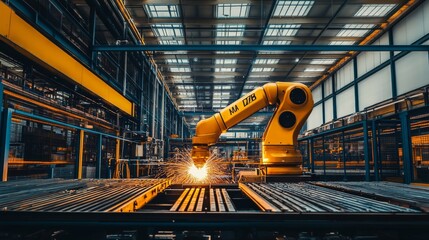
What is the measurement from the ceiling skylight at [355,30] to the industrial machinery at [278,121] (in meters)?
8.04

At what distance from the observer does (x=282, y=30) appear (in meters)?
11.2

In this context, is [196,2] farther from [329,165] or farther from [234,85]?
[329,165]

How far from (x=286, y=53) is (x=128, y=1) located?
718cm

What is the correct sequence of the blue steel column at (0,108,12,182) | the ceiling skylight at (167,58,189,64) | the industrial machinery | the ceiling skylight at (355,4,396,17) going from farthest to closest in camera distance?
the ceiling skylight at (167,58,189,64), the ceiling skylight at (355,4,396,17), the industrial machinery, the blue steel column at (0,108,12,182)

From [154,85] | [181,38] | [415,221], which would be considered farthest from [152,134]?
[415,221]

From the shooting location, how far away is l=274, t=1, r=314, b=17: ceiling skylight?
9.35 m

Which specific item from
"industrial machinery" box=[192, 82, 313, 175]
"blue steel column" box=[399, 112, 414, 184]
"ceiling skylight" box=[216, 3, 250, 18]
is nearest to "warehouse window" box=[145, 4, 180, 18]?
"ceiling skylight" box=[216, 3, 250, 18]

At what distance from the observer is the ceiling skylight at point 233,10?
953 cm

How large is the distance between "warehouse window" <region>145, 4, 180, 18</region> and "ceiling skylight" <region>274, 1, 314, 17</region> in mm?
3476

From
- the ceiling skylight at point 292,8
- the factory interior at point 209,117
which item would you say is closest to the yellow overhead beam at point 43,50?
the factory interior at point 209,117

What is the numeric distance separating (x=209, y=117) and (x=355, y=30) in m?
8.95

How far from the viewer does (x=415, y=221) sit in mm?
1771

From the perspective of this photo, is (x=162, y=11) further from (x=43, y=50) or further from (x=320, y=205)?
(x=320, y=205)

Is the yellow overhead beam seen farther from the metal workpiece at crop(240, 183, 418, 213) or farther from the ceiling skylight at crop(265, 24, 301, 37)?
the ceiling skylight at crop(265, 24, 301, 37)
